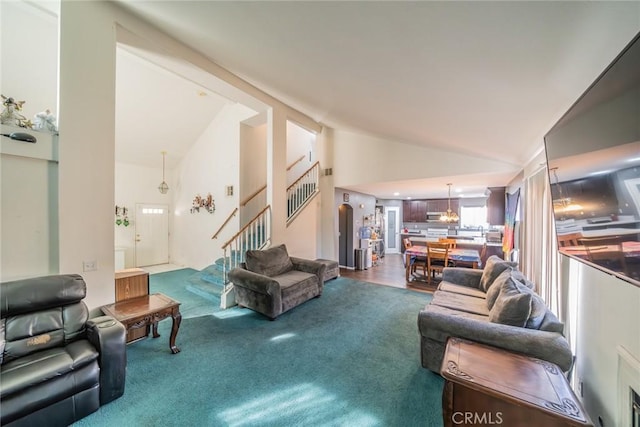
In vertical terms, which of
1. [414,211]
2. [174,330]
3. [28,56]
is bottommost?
[174,330]

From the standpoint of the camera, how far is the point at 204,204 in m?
6.33

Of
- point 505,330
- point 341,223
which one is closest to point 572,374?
point 505,330

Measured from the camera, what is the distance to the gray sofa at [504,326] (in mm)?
1615

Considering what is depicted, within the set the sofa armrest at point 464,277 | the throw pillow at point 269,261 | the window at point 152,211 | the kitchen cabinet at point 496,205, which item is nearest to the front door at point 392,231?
the kitchen cabinet at point 496,205

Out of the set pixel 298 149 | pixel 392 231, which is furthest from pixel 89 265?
pixel 392 231

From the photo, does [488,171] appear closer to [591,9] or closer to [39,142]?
[591,9]

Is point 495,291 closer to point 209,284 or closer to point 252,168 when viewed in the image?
point 209,284

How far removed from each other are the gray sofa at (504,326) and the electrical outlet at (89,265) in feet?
10.7

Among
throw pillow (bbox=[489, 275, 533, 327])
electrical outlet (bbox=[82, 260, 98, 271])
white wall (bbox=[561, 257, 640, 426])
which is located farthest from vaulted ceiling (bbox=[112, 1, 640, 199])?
electrical outlet (bbox=[82, 260, 98, 271])

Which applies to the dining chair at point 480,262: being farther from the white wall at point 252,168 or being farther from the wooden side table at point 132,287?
the wooden side table at point 132,287

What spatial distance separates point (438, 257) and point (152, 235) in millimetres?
7852

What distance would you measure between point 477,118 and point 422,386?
2643 millimetres

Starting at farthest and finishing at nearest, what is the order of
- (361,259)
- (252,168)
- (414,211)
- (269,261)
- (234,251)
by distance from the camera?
(414,211), (361,259), (252,168), (234,251), (269,261)

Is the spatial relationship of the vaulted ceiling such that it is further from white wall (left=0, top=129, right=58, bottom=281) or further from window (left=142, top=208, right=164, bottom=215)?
window (left=142, top=208, right=164, bottom=215)
